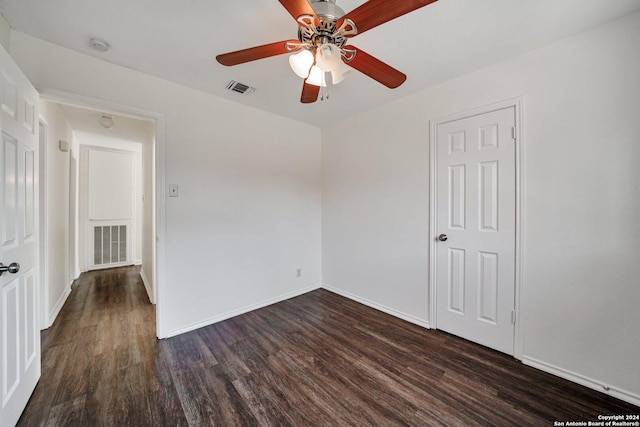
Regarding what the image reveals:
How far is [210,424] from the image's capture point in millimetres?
1405

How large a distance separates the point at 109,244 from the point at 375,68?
19.3ft

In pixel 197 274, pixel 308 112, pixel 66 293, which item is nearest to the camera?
pixel 197 274

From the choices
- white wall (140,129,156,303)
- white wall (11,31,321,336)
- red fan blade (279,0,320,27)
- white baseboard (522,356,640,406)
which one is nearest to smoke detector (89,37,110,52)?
white wall (11,31,321,336)

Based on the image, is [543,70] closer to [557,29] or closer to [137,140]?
[557,29]

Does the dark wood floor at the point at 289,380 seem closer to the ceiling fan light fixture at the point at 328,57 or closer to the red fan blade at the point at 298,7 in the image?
the ceiling fan light fixture at the point at 328,57

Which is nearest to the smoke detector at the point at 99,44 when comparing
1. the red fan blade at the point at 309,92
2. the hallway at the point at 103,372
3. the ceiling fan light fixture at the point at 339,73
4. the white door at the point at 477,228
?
the red fan blade at the point at 309,92

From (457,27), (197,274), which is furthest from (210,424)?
(457,27)

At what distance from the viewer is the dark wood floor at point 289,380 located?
146 centimetres

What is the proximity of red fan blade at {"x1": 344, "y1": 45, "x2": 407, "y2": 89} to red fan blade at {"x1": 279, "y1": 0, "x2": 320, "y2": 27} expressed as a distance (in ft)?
0.85

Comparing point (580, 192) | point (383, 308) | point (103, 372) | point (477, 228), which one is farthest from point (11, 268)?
point (580, 192)

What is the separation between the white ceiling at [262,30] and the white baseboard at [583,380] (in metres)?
2.36

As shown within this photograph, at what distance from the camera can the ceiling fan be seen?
41.7 inches

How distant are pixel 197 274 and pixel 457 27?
2992 millimetres

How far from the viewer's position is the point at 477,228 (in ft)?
7.12
